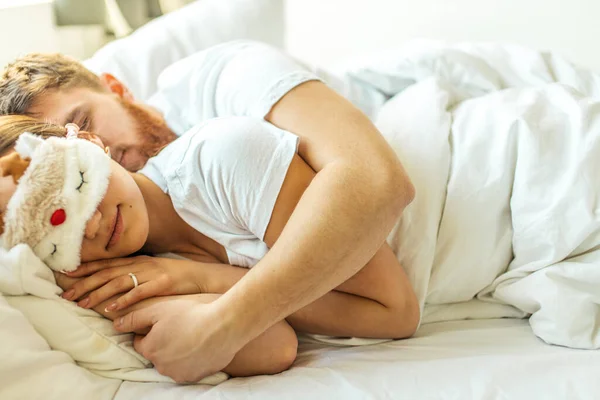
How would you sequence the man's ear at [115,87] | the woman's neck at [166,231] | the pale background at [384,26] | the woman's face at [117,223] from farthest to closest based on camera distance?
the pale background at [384,26], the man's ear at [115,87], the woman's neck at [166,231], the woman's face at [117,223]

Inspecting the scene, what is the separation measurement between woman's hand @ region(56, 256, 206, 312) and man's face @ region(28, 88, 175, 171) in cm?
28

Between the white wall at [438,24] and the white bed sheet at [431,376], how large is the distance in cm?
99

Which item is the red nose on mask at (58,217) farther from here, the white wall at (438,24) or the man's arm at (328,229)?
the white wall at (438,24)

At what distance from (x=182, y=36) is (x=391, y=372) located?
106 cm

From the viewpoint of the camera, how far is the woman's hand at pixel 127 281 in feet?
3.00

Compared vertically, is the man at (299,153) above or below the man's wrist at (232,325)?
above

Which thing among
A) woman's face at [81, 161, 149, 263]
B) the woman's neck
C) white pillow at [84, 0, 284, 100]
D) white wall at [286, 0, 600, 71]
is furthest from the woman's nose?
white wall at [286, 0, 600, 71]

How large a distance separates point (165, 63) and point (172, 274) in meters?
0.75

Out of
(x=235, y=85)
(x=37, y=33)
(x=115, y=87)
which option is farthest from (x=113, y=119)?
(x=37, y=33)

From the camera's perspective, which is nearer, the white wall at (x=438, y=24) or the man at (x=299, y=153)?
the man at (x=299, y=153)

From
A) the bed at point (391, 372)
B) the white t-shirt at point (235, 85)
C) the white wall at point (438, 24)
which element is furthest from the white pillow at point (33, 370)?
the white wall at point (438, 24)

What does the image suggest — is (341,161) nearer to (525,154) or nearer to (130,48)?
(525,154)

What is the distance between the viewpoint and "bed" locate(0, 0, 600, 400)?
814 mm

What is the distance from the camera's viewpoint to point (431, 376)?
0.86 meters
